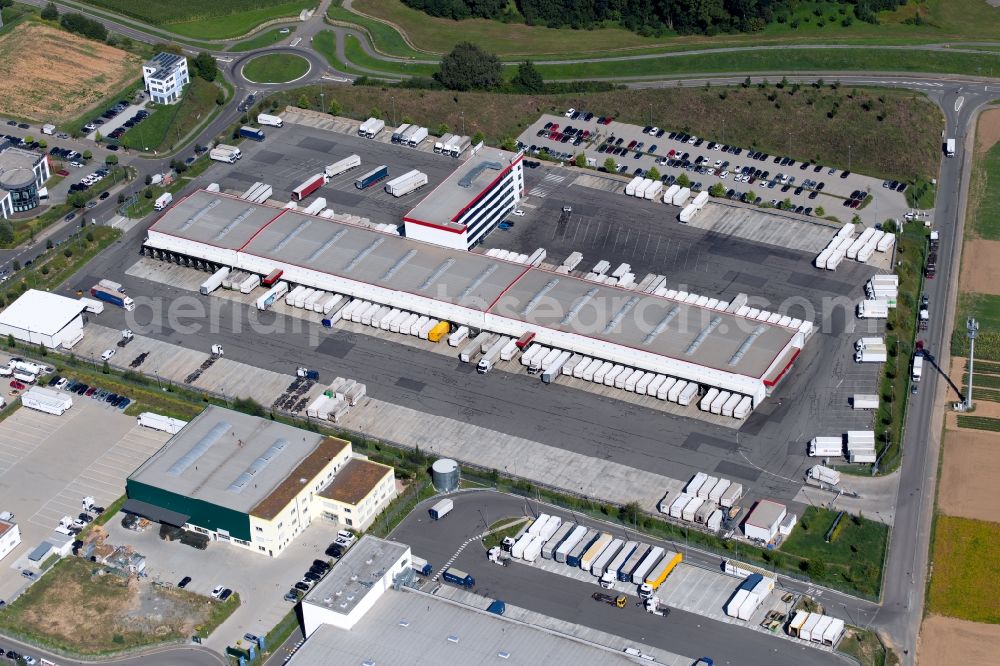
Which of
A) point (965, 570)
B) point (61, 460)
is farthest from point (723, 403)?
point (61, 460)

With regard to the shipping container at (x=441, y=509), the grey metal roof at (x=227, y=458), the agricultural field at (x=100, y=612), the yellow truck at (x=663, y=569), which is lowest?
the agricultural field at (x=100, y=612)

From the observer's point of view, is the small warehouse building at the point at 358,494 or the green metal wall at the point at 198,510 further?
the small warehouse building at the point at 358,494

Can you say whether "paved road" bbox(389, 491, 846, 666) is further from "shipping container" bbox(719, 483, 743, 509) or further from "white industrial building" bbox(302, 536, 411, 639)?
"white industrial building" bbox(302, 536, 411, 639)

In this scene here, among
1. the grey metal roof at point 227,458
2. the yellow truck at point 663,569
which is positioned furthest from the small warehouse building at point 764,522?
the grey metal roof at point 227,458

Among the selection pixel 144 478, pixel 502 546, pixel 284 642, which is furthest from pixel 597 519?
pixel 144 478

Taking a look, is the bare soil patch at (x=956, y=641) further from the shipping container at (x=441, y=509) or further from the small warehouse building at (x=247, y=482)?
the small warehouse building at (x=247, y=482)

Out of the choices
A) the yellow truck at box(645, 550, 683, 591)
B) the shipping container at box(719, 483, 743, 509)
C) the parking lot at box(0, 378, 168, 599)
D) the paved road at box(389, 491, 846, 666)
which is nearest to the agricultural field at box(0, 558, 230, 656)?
the parking lot at box(0, 378, 168, 599)

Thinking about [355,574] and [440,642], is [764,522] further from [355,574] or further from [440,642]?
[355,574]
